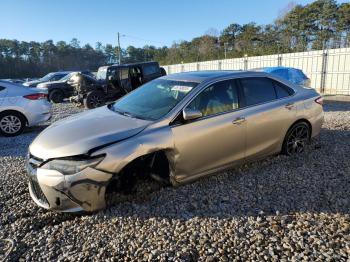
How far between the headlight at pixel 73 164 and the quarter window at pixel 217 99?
52.8 inches

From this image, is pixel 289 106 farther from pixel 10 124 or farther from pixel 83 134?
pixel 10 124

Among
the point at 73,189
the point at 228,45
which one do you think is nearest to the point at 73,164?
the point at 73,189

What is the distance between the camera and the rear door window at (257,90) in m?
4.15

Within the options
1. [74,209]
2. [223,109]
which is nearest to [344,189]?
[223,109]

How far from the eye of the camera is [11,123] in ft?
24.3

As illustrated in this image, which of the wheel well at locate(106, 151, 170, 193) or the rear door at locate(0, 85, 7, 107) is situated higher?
the rear door at locate(0, 85, 7, 107)

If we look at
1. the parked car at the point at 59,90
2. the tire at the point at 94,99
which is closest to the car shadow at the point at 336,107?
the tire at the point at 94,99

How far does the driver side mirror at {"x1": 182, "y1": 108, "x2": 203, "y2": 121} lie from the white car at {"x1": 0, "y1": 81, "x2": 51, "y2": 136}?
561 centimetres

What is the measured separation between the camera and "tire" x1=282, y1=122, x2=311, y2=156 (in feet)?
15.2

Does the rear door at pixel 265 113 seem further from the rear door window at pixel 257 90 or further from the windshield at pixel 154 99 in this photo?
the windshield at pixel 154 99

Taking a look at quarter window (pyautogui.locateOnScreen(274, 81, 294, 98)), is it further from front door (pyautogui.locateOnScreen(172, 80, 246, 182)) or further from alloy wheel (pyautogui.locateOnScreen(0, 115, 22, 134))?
alloy wheel (pyautogui.locateOnScreen(0, 115, 22, 134))

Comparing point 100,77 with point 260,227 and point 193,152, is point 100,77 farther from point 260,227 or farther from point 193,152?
point 260,227

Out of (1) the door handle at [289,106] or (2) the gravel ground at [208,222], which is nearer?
(2) the gravel ground at [208,222]

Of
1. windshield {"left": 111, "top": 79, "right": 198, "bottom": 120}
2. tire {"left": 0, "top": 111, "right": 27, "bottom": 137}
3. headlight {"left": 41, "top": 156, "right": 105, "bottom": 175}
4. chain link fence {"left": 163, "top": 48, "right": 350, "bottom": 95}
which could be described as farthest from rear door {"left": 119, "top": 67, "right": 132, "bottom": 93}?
chain link fence {"left": 163, "top": 48, "right": 350, "bottom": 95}
